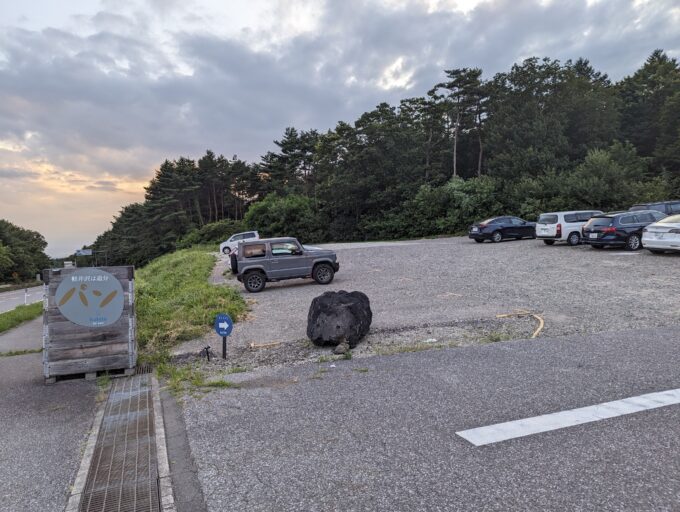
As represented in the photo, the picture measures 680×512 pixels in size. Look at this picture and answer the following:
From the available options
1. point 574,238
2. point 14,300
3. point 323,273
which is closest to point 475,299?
point 323,273

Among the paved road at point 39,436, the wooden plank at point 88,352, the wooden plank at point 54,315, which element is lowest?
the paved road at point 39,436

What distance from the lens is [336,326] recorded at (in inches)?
283

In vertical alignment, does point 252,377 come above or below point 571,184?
below

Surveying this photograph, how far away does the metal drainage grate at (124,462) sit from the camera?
3.13 m

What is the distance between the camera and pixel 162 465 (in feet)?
11.7

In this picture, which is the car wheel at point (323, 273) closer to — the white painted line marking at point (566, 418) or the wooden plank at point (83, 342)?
the wooden plank at point (83, 342)

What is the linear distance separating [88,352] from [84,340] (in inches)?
7.3

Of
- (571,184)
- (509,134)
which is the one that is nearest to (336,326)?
(571,184)

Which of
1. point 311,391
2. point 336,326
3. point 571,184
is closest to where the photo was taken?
point 311,391

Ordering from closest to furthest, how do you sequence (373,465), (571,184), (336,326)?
(373,465)
(336,326)
(571,184)

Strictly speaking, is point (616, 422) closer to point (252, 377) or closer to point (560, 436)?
point (560, 436)

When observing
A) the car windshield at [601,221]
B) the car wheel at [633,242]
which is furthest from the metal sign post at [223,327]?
the car wheel at [633,242]

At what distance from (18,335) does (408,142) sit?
1643 inches

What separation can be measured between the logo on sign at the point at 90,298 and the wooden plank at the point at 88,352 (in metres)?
0.34
